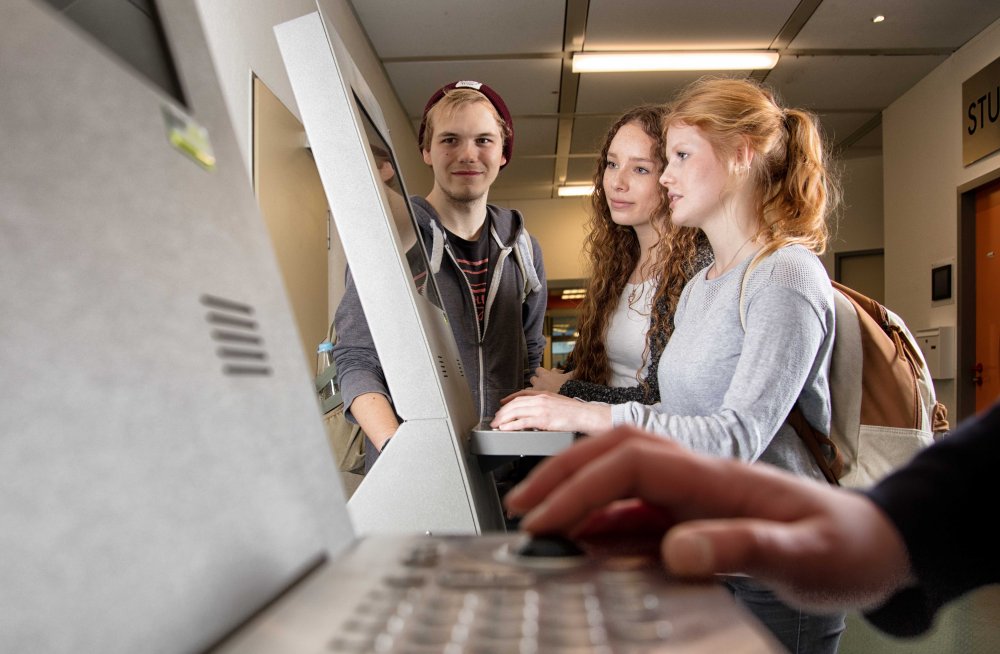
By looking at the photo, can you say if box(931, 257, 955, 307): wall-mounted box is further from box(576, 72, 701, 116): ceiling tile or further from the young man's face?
the young man's face

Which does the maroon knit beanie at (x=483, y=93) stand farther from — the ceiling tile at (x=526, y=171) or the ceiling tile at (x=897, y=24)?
the ceiling tile at (x=526, y=171)

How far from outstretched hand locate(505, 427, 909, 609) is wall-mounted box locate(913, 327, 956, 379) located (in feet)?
17.3

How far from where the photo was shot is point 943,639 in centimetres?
143

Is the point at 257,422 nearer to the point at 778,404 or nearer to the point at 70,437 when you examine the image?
the point at 70,437

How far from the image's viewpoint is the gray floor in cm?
142

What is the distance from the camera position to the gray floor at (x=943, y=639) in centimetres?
142

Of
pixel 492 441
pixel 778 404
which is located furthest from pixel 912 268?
pixel 492 441

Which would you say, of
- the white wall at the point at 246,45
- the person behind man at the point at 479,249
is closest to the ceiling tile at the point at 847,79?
the white wall at the point at 246,45

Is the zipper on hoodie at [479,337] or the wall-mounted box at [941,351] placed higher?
the zipper on hoodie at [479,337]

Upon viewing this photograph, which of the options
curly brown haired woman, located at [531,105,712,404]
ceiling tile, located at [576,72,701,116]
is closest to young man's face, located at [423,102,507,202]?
curly brown haired woman, located at [531,105,712,404]

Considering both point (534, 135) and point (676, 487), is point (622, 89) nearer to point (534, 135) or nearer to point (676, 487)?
point (534, 135)

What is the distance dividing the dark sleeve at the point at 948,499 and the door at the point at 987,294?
4948mm

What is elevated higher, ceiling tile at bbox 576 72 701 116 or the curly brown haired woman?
ceiling tile at bbox 576 72 701 116

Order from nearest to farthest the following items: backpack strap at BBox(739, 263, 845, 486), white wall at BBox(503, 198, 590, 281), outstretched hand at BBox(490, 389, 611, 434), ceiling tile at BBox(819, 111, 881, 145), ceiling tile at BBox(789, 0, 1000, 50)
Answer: outstretched hand at BBox(490, 389, 611, 434) → backpack strap at BBox(739, 263, 845, 486) → ceiling tile at BBox(789, 0, 1000, 50) → ceiling tile at BBox(819, 111, 881, 145) → white wall at BBox(503, 198, 590, 281)
